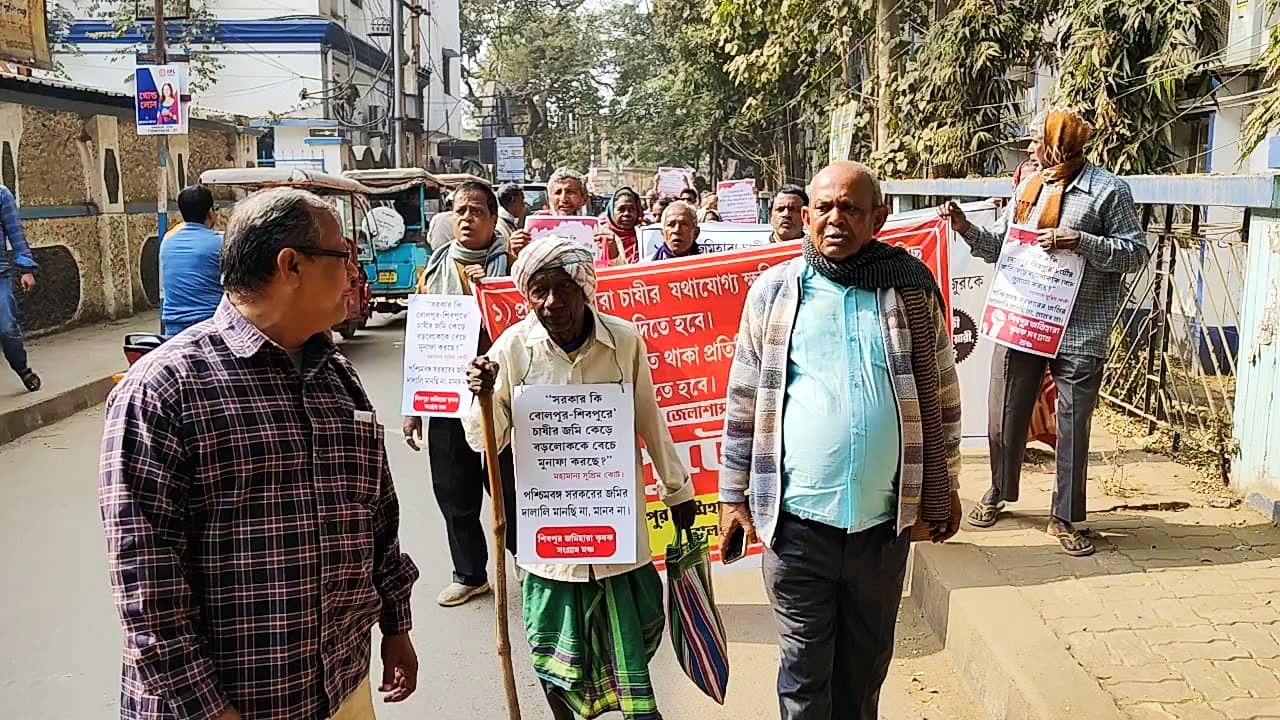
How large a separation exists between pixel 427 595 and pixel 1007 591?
2646mm

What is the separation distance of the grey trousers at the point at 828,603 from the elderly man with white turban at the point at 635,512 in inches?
18.2

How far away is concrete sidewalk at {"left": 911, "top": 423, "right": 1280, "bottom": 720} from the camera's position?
11.6 feet

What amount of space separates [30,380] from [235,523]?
9.12 meters

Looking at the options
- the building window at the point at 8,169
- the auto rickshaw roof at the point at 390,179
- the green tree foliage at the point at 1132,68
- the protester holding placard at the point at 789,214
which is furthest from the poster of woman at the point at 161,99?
the green tree foliage at the point at 1132,68

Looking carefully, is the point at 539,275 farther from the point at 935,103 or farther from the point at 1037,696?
the point at 935,103

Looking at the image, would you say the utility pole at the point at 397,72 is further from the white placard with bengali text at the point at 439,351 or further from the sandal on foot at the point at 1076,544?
the sandal on foot at the point at 1076,544

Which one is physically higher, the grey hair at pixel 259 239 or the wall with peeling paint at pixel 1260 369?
the grey hair at pixel 259 239

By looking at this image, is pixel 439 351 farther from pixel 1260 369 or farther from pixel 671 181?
pixel 671 181

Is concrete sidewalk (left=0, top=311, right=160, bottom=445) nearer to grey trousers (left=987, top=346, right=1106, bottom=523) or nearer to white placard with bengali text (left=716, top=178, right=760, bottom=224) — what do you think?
white placard with bengali text (left=716, top=178, right=760, bottom=224)

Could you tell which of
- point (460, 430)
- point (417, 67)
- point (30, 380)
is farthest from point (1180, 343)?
point (417, 67)

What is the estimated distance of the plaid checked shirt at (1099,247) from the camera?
4527mm

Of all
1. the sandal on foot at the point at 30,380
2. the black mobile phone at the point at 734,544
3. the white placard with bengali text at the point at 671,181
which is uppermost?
the white placard with bengali text at the point at 671,181

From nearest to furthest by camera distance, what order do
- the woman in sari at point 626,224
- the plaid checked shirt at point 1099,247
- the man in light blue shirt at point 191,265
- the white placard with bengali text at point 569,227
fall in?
the plaid checked shirt at point 1099,247, the man in light blue shirt at point 191,265, the white placard with bengali text at point 569,227, the woman in sari at point 626,224

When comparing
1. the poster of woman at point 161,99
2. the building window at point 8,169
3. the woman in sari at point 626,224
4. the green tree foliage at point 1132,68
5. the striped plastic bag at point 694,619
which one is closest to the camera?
the striped plastic bag at point 694,619
